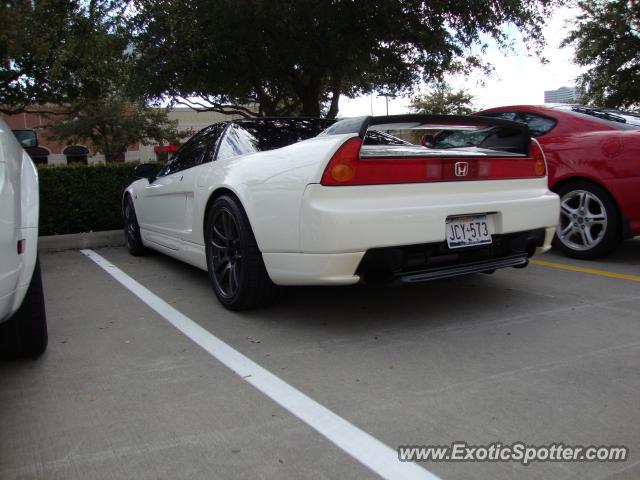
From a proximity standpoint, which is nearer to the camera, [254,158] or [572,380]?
[572,380]

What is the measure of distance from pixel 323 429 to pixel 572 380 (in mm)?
1212

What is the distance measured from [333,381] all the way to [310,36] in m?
6.87

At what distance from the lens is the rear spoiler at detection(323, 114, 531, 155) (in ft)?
10.2

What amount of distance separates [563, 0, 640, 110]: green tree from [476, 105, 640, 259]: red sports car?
1327cm

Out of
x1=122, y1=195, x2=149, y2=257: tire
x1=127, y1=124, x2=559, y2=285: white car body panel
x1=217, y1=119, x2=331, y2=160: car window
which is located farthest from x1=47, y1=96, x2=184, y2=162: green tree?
x1=127, y1=124, x2=559, y2=285: white car body panel

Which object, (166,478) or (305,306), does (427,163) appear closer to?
(305,306)

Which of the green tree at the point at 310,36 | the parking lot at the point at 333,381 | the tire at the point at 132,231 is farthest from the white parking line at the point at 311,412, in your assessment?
the green tree at the point at 310,36

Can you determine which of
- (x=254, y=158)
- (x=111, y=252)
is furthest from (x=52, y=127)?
(x=254, y=158)

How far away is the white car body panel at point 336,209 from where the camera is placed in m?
2.98

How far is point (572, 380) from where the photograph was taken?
257 cm

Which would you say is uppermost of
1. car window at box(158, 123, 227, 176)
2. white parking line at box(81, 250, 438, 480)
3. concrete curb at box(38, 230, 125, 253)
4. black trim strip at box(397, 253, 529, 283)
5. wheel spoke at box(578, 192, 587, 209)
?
car window at box(158, 123, 227, 176)

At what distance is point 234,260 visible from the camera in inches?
145

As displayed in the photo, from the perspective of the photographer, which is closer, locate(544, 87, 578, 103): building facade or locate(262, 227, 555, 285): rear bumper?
locate(262, 227, 555, 285): rear bumper

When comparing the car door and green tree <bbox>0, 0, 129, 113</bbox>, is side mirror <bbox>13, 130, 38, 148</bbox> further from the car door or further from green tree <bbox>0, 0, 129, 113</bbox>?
green tree <bbox>0, 0, 129, 113</bbox>
